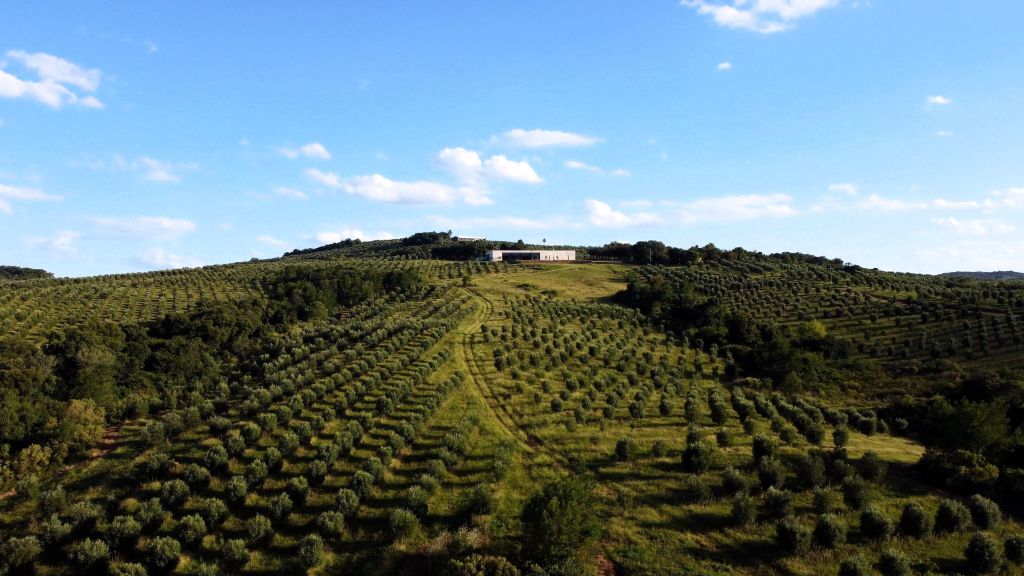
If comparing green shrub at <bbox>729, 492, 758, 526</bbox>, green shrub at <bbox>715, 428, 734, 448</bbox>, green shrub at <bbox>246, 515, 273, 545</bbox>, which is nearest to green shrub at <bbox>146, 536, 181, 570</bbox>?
green shrub at <bbox>246, 515, 273, 545</bbox>

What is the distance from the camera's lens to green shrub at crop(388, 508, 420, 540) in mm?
29844

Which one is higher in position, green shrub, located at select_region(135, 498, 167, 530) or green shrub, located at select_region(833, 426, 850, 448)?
green shrub, located at select_region(833, 426, 850, 448)

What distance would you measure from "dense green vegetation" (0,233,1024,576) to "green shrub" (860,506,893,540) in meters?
0.11

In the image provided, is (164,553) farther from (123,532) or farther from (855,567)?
(855,567)

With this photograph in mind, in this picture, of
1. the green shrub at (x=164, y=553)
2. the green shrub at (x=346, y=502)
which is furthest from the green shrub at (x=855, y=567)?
the green shrub at (x=164, y=553)

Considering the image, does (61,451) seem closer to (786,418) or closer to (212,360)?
(212,360)

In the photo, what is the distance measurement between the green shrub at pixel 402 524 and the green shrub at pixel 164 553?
13.3 metres

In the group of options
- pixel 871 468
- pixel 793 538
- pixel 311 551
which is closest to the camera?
pixel 793 538

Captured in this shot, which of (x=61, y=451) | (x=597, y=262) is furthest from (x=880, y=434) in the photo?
(x=597, y=262)

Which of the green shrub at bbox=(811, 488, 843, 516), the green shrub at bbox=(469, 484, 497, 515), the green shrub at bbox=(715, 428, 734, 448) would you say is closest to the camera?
the green shrub at bbox=(811, 488, 843, 516)

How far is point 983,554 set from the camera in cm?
2520

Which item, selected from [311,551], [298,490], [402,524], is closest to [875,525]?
[402,524]

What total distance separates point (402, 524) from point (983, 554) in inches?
1236

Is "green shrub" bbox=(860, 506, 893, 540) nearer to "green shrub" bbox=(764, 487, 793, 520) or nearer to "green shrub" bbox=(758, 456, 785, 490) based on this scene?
"green shrub" bbox=(764, 487, 793, 520)
